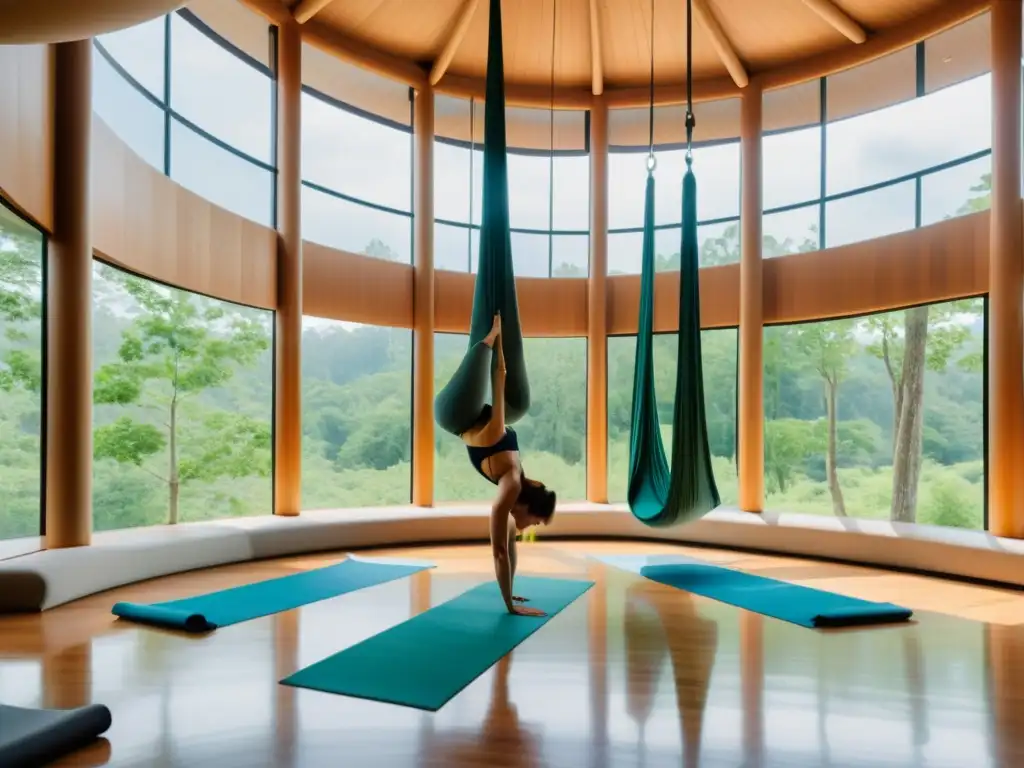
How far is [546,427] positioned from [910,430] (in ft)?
15.9

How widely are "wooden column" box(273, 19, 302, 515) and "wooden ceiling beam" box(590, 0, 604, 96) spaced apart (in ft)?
9.71

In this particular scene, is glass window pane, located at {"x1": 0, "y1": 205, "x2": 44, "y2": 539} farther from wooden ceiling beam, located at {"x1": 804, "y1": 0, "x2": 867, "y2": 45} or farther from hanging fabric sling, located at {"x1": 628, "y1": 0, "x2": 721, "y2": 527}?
wooden ceiling beam, located at {"x1": 804, "y1": 0, "x2": 867, "y2": 45}

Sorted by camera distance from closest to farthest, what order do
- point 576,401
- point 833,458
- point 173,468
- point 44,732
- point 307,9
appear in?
point 44,732
point 307,9
point 173,468
point 576,401
point 833,458

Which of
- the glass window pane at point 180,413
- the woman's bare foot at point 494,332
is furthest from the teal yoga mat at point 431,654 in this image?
the glass window pane at point 180,413

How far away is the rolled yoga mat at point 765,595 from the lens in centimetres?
396

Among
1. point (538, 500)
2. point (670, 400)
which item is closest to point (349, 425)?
point (670, 400)

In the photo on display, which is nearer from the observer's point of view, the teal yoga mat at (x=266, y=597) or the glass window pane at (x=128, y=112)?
the teal yoga mat at (x=266, y=597)

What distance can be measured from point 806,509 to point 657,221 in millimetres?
4525

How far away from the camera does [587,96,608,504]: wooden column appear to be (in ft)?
25.0

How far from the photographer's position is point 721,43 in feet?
22.6

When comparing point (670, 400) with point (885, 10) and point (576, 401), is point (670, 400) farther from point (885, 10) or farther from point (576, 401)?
point (885, 10)

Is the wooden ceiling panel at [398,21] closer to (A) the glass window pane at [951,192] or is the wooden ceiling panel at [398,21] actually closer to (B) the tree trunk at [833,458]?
(A) the glass window pane at [951,192]

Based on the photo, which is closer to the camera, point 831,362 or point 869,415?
point 831,362

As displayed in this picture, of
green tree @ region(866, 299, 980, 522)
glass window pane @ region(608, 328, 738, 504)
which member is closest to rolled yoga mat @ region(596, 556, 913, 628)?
glass window pane @ region(608, 328, 738, 504)
